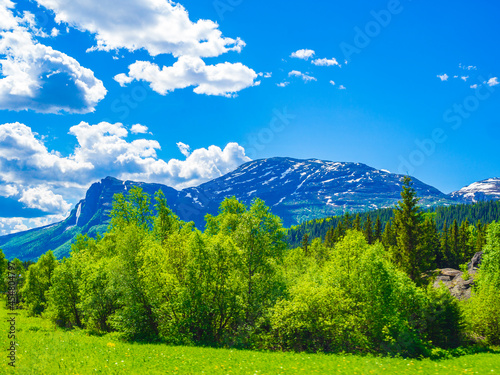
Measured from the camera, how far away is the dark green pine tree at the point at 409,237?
48875 millimetres

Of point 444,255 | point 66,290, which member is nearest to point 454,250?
point 444,255

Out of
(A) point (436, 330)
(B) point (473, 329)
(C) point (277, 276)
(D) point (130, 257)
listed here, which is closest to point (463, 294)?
(B) point (473, 329)

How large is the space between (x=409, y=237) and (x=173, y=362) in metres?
43.9

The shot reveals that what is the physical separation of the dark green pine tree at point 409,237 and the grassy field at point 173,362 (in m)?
25.9

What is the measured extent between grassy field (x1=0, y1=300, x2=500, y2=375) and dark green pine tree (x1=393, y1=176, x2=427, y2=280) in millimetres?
25863

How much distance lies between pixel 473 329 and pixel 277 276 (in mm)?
24259

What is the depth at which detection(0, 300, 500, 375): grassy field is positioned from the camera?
1580 cm

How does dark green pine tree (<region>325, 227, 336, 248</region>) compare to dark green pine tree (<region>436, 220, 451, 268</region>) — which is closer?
dark green pine tree (<region>436, 220, 451, 268</region>)

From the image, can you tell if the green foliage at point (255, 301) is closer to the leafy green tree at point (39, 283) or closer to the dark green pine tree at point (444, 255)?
the leafy green tree at point (39, 283)

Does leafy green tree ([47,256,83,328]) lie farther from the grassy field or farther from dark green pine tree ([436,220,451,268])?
dark green pine tree ([436,220,451,268])

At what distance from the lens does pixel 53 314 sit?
130 feet

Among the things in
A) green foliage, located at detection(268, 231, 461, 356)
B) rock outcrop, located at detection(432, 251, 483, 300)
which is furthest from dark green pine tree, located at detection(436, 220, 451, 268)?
green foliage, located at detection(268, 231, 461, 356)

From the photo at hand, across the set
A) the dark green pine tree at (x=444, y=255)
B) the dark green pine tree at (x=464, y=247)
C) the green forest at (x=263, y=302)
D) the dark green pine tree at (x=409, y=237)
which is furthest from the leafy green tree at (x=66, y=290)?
the dark green pine tree at (x=464, y=247)

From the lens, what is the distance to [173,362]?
60.0ft
